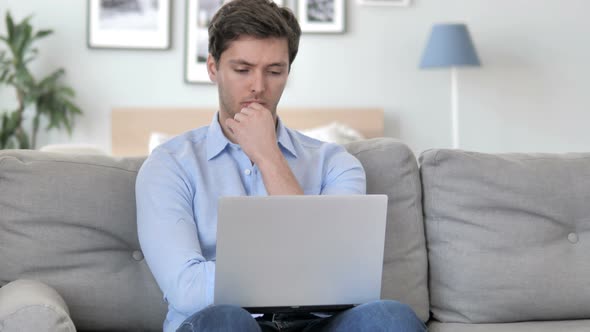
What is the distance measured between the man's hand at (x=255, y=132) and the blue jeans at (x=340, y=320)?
1.27 feet

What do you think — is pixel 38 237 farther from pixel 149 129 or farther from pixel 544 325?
pixel 149 129

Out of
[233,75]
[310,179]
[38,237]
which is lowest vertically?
[38,237]

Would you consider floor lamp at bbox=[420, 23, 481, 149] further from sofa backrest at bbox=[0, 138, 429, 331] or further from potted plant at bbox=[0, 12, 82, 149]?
sofa backrest at bbox=[0, 138, 429, 331]

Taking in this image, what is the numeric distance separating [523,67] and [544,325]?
3.45 metres

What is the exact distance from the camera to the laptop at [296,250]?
4.81 ft

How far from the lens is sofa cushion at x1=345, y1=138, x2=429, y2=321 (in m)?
2.04

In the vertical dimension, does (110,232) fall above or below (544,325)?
above

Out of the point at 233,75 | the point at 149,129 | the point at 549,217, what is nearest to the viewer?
the point at 233,75

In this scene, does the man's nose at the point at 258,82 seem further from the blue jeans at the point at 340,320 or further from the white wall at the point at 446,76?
the white wall at the point at 446,76

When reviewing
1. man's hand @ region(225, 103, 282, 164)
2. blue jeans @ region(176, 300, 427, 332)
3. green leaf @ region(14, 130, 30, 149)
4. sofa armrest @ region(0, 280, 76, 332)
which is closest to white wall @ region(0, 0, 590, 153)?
green leaf @ region(14, 130, 30, 149)

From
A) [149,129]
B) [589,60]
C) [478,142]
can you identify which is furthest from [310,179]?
[589,60]

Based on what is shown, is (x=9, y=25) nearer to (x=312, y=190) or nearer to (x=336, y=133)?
(x=336, y=133)

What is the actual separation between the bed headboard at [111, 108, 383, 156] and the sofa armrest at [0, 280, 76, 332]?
321 cm

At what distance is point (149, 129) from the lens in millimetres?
4926
